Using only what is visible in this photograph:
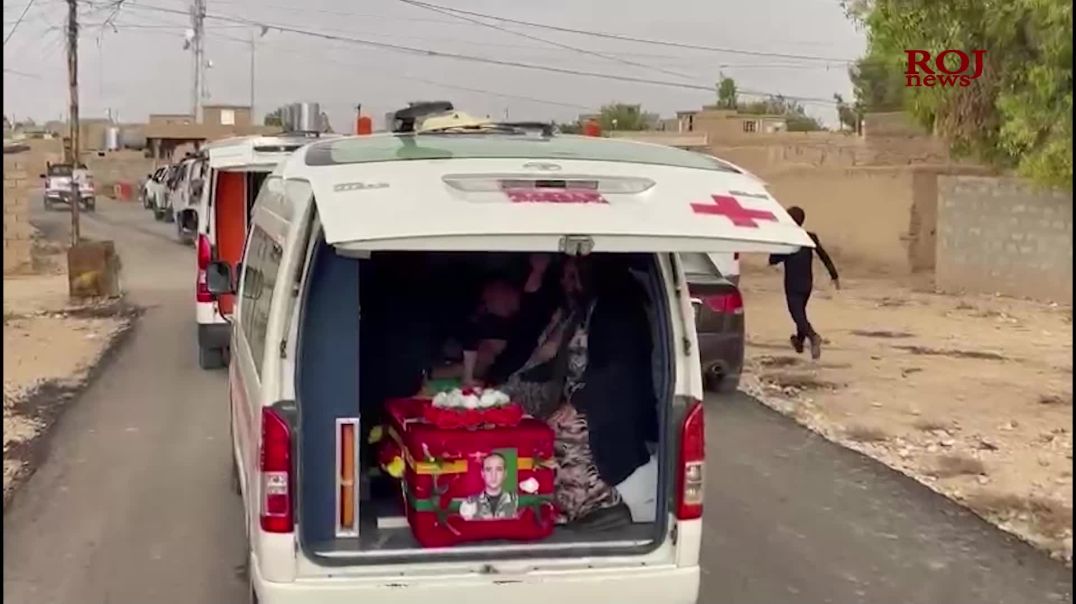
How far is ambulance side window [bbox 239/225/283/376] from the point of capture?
5.30 meters

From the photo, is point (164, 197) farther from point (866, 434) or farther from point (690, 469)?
point (690, 469)

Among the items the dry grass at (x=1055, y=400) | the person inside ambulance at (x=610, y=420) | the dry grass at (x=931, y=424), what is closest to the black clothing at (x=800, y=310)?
the dry grass at (x=1055, y=400)

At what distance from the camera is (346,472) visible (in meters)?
5.05

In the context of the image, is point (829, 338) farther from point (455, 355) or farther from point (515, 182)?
point (515, 182)

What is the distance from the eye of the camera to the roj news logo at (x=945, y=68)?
65.5 ft

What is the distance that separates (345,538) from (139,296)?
16.4 meters

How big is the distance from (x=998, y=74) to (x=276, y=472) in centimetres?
1724

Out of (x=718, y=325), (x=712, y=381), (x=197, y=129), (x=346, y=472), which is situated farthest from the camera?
(x=197, y=129)

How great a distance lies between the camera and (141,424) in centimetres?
1071

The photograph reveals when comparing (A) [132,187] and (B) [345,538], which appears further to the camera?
(A) [132,187]

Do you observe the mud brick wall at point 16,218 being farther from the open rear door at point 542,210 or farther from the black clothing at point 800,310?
the open rear door at point 542,210

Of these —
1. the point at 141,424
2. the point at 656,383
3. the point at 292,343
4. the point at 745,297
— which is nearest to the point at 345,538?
the point at 292,343

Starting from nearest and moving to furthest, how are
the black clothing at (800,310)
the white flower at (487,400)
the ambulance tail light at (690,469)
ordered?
the ambulance tail light at (690,469) < the white flower at (487,400) < the black clothing at (800,310)

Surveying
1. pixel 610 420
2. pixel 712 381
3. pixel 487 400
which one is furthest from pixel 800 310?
pixel 487 400
